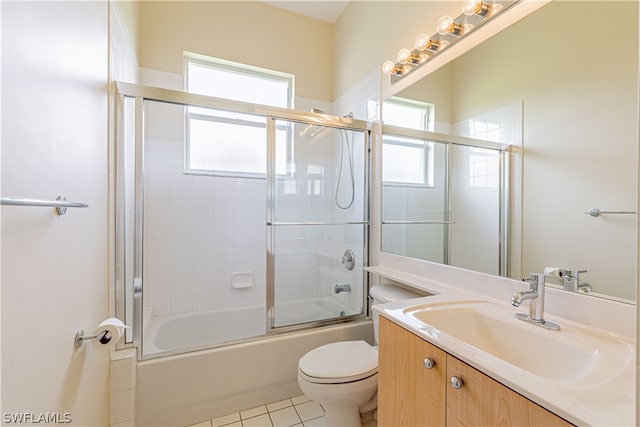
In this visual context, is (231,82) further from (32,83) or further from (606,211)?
(606,211)

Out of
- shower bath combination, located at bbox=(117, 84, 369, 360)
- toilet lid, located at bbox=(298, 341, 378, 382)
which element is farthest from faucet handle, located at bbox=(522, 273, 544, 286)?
shower bath combination, located at bbox=(117, 84, 369, 360)

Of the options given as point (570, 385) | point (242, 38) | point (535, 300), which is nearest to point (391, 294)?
point (535, 300)

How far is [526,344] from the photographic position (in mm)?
882

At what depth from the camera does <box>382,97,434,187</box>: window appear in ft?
5.57

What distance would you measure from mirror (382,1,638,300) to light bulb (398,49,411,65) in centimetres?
48

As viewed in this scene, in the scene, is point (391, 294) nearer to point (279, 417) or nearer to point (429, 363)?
point (429, 363)

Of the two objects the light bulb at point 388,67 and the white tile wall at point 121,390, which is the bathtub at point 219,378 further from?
the light bulb at point 388,67

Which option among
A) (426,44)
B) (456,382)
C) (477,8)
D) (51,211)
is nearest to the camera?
(456,382)

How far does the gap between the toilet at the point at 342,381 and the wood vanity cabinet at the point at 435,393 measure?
0.93ft

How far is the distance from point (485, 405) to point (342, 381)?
0.77 metres

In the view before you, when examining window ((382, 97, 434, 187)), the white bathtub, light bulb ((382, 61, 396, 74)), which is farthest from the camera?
the white bathtub

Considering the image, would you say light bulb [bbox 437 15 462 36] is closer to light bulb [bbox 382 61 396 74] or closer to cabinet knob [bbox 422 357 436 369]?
light bulb [bbox 382 61 396 74]

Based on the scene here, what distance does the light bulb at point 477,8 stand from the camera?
1.27 m

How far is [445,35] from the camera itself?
4.83 feet
